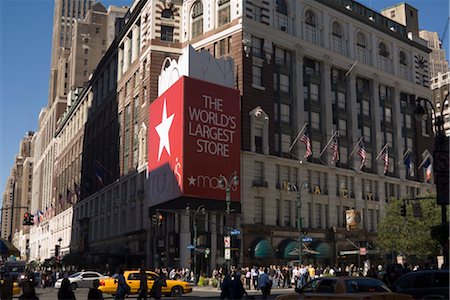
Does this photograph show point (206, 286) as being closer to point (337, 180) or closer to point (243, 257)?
point (243, 257)

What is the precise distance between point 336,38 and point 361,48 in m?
5.14

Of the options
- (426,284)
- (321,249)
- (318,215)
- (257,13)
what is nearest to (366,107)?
(318,215)

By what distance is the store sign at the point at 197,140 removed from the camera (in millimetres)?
57062

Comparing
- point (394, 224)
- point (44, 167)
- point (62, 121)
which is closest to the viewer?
point (394, 224)

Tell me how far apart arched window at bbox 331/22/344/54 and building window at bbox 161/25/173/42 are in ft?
70.5

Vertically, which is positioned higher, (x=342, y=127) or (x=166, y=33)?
(x=166, y=33)

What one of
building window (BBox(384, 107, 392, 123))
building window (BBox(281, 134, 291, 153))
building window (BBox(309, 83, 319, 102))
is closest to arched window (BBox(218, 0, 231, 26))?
building window (BBox(309, 83, 319, 102))

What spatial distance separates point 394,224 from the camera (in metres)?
63.1

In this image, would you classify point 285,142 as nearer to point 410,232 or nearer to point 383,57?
point 410,232

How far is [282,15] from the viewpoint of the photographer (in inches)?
2763

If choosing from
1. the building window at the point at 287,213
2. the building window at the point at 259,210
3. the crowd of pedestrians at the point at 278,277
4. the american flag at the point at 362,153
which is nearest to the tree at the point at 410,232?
the american flag at the point at 362,153

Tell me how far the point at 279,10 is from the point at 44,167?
11722 cm

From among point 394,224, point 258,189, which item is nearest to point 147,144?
point 258,189

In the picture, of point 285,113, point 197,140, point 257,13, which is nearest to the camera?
point 197,140
